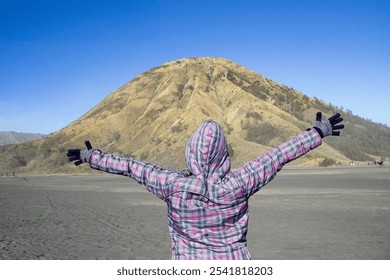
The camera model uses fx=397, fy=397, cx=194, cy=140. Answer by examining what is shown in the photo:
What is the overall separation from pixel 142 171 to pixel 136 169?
0.04 metres

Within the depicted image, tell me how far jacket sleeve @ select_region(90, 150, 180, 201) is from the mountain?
6030 centimetres

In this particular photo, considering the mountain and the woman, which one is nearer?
the woman

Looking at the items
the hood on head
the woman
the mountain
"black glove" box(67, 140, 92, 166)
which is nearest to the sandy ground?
the woman

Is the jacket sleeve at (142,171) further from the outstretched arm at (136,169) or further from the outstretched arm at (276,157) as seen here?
the outstretched arm at (276,157)

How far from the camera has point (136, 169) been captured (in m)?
2.30

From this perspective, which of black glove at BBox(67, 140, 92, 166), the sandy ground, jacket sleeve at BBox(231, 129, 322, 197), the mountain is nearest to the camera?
jacket sleeve at BBox(231, 129, 322, 197)

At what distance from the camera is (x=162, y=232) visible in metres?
11.4

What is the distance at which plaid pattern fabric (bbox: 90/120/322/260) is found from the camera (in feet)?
6.95

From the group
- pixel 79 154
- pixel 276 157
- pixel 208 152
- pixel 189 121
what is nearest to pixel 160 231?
pixel 79 154

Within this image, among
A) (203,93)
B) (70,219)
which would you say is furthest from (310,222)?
(203,93)

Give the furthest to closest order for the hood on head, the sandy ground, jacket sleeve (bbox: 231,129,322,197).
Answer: the sandy ground → jacket sleeve (bbox: 231,129,322,197) → the hood on head

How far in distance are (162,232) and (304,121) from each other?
92.2 meters

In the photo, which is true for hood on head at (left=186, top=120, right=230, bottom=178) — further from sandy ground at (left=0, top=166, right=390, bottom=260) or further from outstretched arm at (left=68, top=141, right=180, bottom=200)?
sandy ground at (left=0, top=166, right=390, bottom=260)
